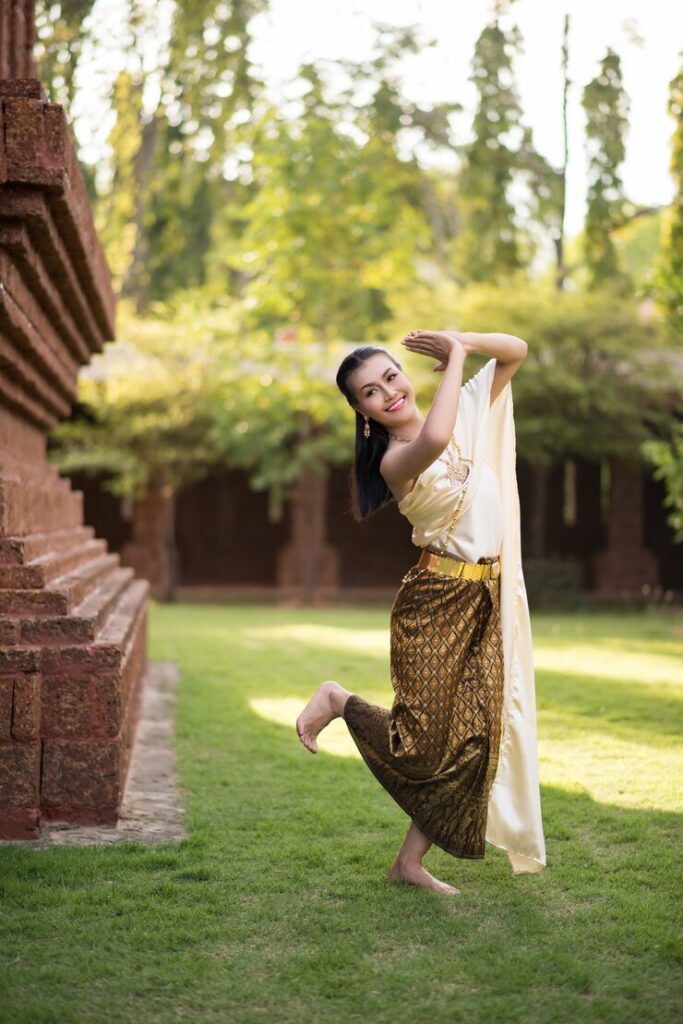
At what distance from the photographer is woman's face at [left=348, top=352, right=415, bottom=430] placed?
363cm

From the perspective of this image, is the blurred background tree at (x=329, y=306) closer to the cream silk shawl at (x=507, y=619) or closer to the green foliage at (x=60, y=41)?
the green foliage at (x=60, y=41)

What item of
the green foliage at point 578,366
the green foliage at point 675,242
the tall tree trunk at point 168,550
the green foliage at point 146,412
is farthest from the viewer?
the tall tree trunk at point 168,550

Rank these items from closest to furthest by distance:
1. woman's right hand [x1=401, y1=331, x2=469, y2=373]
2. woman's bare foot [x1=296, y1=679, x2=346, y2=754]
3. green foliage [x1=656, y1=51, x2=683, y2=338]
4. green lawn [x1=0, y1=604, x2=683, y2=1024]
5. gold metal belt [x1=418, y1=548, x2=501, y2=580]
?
green lawn [x1=0, y1=604, x2=683, y2=1024], woman's right hand [x1=401, y1=331, x2=469, y2=373], gold metal belt [x1=418, y1=548, x2=501, y2=580], woman's bare foot [x1=296, y1=679, x2=346, y2=754], green foliage [x1=656, y1=51, x2=683, y2=338]

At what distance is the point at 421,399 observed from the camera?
54.3ft

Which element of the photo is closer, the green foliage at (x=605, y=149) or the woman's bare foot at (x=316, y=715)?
the woman's bare foot at (x=316, y=715)

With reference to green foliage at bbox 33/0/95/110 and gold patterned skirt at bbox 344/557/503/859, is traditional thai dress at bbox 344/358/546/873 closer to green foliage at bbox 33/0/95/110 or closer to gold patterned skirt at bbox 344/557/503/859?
gold patterned skirt at bbox 344/557/503/859

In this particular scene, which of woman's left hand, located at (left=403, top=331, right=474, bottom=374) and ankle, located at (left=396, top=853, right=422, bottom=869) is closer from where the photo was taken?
woman's left hand, located at (left=403, top=331, right=474, bottom=374)

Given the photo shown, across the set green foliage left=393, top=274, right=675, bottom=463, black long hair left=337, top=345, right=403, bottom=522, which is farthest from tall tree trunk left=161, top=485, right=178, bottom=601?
black long hair left=337, top=345, right=403, bottom=522

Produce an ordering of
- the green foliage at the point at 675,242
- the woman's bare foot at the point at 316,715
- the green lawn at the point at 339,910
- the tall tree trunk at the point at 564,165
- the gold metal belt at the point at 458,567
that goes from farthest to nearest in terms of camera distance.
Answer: the tall tree trunk at the point at 564,165
the green foliage at the point at 675,242
the woman's bare foot at the point at 316,715
the gold metal belt at the point at 458,567
the green lawn at the point at 339,910

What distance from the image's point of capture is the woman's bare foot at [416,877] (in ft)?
11.9

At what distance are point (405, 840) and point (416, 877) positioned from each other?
0.14 m

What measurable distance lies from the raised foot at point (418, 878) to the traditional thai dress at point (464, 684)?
0.12 m

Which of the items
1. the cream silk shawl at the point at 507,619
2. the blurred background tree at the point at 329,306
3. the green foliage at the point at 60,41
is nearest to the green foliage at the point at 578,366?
the blurred background tree at the point at 329,306

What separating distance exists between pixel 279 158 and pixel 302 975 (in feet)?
52.0
